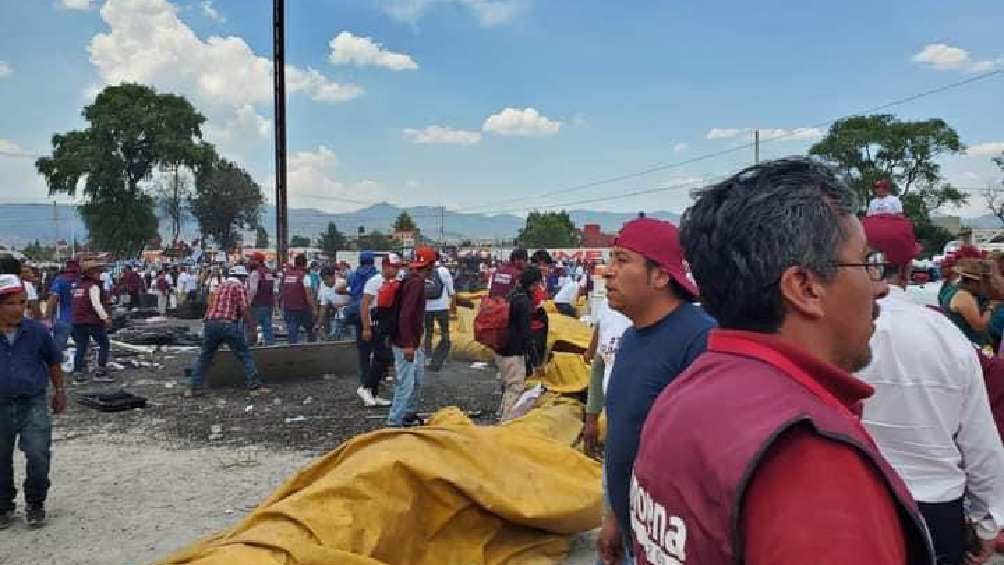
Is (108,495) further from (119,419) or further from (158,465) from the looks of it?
(119,419)

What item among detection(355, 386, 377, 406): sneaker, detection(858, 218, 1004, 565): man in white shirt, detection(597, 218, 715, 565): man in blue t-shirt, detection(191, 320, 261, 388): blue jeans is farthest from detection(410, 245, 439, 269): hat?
detection(858, 218, 1004, 565): man in white shirt

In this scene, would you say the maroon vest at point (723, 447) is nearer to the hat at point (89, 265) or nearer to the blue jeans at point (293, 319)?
the hat at point (89, 265)

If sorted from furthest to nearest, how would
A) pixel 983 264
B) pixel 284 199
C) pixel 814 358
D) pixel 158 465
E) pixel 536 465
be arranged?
1. pixel 284 199
2. pixel 158 465
3. pixel 983 264
4. pixel 536 465
5. pixel 814 358

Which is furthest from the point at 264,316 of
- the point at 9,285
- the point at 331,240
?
the point at 331,240

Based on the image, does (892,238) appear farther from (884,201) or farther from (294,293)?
(294,293)

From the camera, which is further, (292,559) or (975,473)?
(292,559)

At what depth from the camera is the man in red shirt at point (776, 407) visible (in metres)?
0.97

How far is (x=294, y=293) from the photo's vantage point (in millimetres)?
13594

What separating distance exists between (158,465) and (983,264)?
680 centimetres

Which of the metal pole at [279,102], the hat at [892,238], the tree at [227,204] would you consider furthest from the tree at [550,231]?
the hat at [892,238]

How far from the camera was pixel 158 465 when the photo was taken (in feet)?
22.4

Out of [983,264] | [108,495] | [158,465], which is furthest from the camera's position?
[158,465]

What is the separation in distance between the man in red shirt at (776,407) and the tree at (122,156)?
41787 mm

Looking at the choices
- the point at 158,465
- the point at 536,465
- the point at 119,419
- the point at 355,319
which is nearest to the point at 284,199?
the point at 355,319
